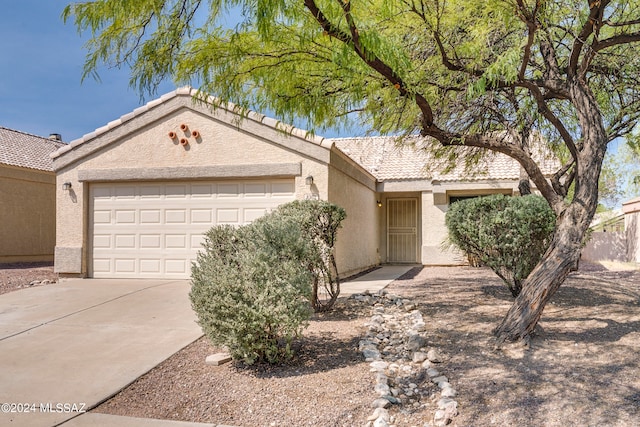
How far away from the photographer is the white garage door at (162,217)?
36.0 feet

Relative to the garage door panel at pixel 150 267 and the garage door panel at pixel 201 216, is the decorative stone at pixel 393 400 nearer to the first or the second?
the garage door panel at pixel 201 216

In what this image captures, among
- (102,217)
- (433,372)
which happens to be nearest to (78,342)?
(433,372)

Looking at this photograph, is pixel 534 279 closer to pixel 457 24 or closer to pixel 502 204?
pixel 502 204

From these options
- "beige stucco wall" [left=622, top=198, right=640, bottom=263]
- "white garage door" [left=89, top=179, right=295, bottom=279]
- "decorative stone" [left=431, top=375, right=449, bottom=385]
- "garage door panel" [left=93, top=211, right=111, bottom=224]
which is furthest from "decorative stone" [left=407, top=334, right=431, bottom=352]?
"beige stucco wall" [left=622, top=198, right=640, bottom=263]

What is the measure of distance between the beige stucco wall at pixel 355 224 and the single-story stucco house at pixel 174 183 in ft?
0.18

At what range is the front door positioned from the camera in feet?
56.9

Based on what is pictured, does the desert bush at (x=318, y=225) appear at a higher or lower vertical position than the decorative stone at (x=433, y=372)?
higher

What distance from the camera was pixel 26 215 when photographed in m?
17.0

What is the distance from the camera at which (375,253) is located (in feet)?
53.5

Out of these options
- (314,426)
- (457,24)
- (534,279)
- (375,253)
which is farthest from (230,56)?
(375,253)

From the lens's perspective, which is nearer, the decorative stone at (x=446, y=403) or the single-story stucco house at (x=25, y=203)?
the decorative stone at (x=446, y=403)

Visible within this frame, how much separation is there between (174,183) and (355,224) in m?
5.12

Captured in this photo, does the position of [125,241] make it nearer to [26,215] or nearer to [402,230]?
[26,215]

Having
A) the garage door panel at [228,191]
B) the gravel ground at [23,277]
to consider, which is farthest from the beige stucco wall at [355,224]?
the gravel ground at [23,277]
